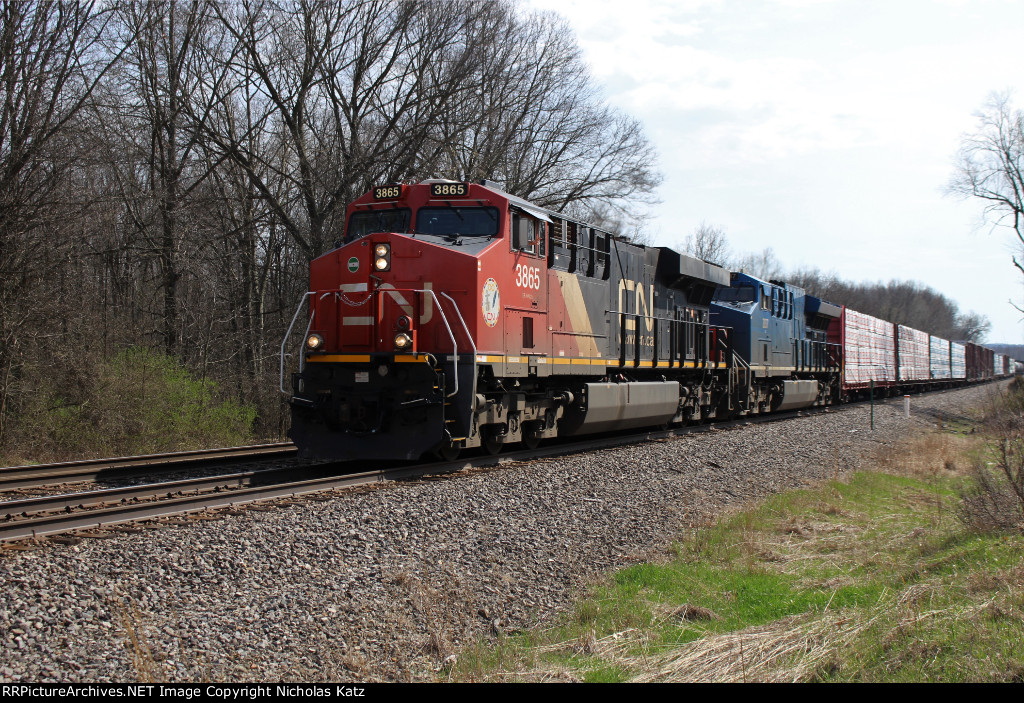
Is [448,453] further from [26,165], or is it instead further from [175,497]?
[26,165]

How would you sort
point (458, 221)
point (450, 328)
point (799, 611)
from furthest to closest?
point (458, 221), point (450, 328), point (799, 611)

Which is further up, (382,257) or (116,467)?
(382,257)

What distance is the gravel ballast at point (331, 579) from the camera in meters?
Answer: 4.43

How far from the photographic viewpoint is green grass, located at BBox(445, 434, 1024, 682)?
14.5ft

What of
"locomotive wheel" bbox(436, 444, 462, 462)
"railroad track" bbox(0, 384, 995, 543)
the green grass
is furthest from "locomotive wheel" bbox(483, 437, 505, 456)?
the green grass

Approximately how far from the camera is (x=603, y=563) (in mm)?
7180

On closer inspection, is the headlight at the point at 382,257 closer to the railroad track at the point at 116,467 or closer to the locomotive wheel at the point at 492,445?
the locomotive wheel at the point at 492,445

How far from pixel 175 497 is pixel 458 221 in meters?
5.16

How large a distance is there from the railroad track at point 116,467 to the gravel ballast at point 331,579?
3189 mm

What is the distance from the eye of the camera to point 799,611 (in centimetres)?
581

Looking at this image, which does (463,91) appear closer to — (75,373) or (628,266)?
(628,266)

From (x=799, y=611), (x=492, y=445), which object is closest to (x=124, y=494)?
(x=492, y=445)

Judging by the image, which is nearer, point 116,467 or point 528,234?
point 116,467

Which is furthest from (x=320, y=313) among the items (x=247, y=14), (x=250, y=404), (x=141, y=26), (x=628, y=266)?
(x=247, y=14)
